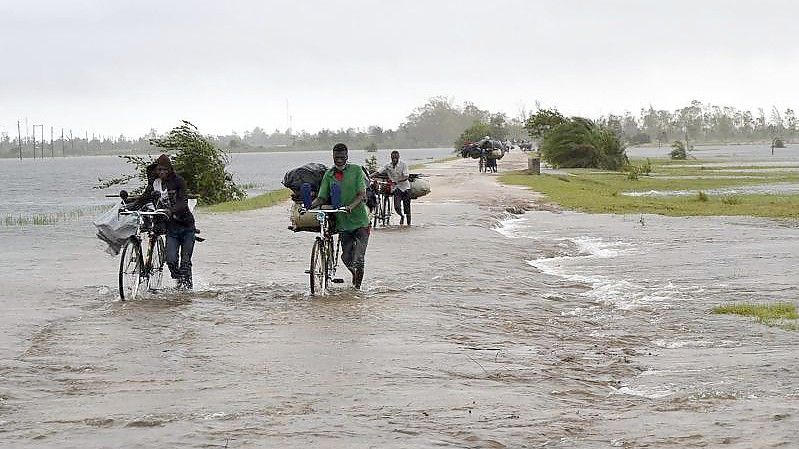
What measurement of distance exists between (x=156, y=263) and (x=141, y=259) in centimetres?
39

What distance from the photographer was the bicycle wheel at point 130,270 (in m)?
13.2

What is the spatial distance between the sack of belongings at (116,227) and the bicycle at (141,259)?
0.06 metres

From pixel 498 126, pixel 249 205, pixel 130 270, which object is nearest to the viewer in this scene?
pixel 130 270

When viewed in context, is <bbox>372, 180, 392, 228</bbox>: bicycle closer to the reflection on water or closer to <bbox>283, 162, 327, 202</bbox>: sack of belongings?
<bbox>283, 162, 327, 202</bbox>: sack of belongings

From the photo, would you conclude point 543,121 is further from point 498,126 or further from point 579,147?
point 498,126

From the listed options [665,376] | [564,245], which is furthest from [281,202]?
[665,376]

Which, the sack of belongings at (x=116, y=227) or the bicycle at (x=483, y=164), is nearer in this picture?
the sack of belongings at (x=116, y=227)

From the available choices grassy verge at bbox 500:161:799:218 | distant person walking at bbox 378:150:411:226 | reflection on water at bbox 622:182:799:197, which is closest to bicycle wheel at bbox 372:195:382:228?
distant person walking at bbox 378:150:411:226

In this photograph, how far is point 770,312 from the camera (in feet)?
43.2

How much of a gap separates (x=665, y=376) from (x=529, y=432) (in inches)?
99.5

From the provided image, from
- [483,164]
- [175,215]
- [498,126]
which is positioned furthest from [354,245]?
[498,126]

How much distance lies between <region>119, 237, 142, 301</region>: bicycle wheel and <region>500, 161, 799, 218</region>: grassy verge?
1958 cm

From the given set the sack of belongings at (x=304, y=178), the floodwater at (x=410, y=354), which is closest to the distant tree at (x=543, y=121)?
the floodwater at (x=410, y=354)

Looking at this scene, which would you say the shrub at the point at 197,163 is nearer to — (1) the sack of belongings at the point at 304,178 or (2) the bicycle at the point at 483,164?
(2) the bicycle at the point at 483,164
